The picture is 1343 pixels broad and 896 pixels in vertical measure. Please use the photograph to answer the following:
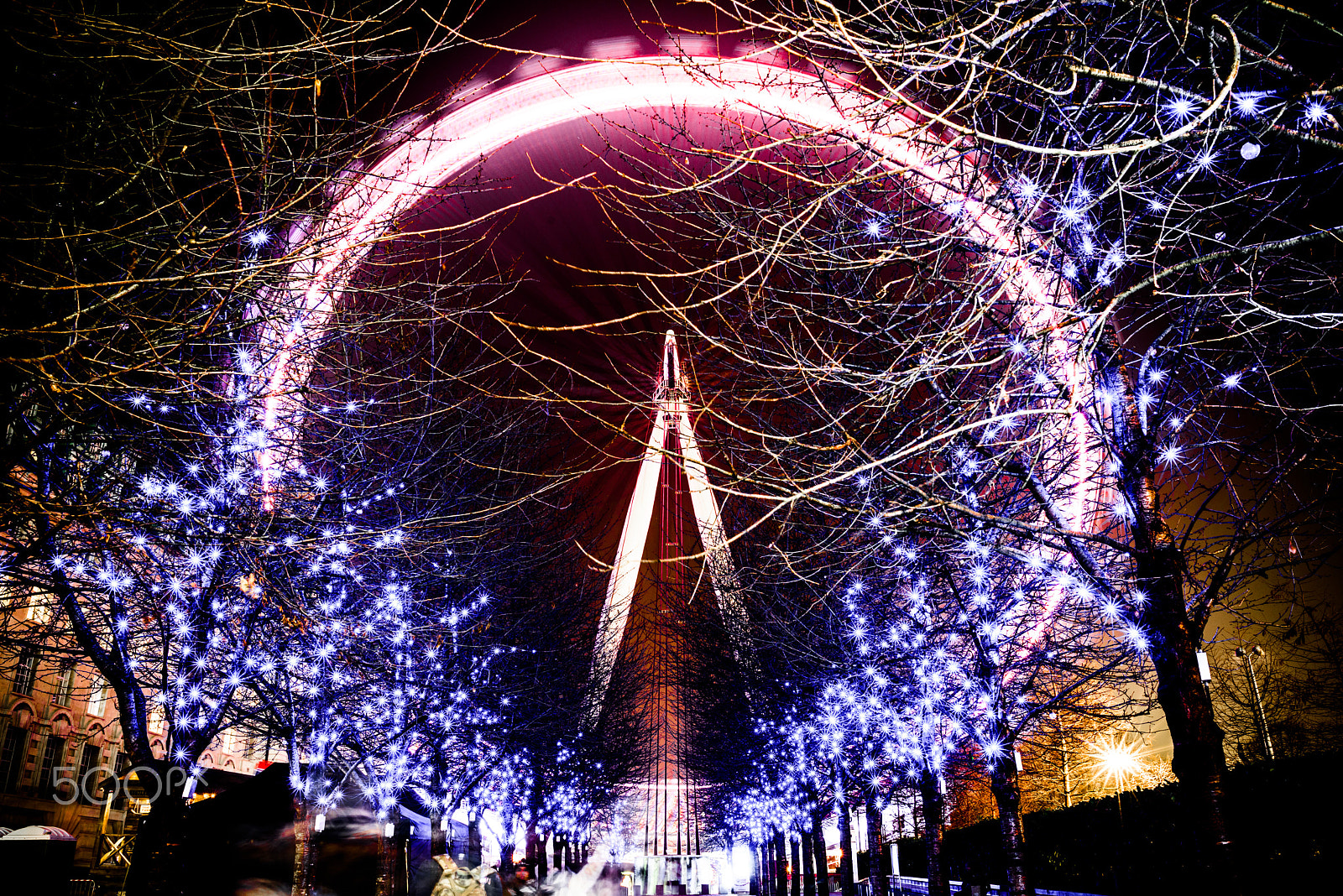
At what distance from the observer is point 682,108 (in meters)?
10.3

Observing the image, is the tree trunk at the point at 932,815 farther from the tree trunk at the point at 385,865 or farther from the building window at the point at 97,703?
the building window at the point at 97,703

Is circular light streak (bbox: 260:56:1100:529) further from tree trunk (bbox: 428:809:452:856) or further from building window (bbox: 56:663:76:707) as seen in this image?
building window (bbox: 56:663:76:707)

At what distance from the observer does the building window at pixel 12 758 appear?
2517 centimetres

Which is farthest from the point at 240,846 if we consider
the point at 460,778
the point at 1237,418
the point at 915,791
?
the point at 1237,418

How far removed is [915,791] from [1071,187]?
19.9 metres

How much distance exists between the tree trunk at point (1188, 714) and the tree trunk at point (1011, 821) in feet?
19.2

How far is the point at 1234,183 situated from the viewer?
18.1 feet

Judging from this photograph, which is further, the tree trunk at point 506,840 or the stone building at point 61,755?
the tree trunk at point 506,840

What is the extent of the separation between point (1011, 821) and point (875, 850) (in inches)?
398

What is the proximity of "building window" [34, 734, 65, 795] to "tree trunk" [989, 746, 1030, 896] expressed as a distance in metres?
30.1

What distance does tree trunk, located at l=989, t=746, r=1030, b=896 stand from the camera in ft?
38.0

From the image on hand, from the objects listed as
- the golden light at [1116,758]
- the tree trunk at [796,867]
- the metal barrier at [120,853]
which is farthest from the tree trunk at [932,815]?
the tree trunk at [796,867]

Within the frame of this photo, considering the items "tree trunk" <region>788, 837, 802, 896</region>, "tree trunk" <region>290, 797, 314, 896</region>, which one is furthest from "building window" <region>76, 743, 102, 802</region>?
"tree trunk" <region>788, 837, 802, 896</region>

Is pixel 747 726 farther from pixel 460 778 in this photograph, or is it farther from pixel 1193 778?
pixel 1193 778
